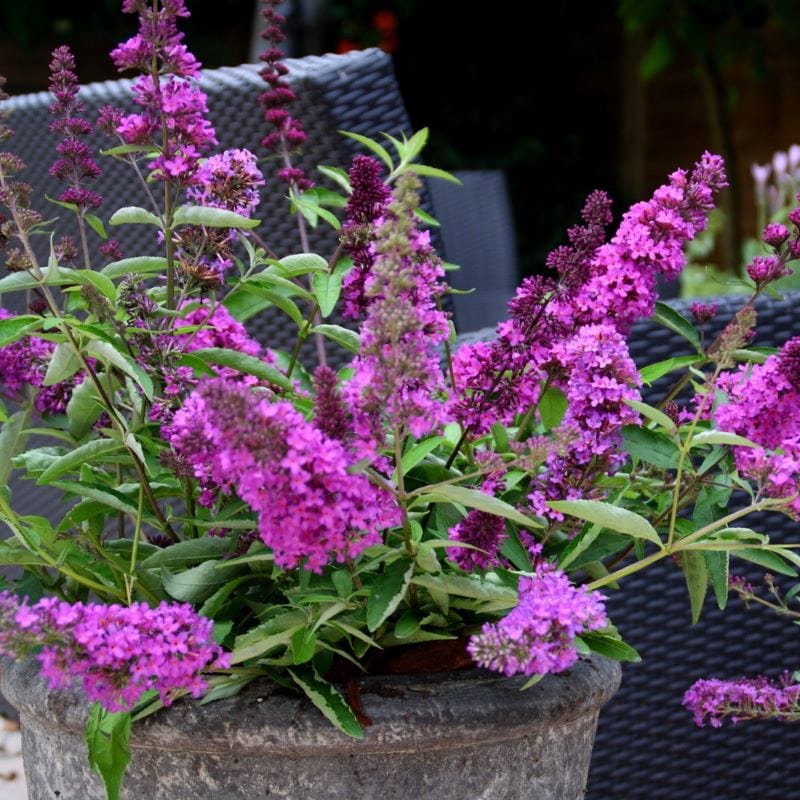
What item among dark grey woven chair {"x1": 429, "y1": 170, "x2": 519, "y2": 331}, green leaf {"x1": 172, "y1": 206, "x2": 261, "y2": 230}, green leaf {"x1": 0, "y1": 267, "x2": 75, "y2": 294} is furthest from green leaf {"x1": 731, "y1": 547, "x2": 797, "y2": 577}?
dark grey woven chair {"x1": 429, "y1": 170, "x2": 519, "y2": 331}

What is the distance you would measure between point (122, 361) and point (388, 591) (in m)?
0.26

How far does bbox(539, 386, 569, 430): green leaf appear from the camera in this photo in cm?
103

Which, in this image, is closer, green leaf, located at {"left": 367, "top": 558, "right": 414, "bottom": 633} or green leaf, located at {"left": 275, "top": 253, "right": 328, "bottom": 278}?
green leaf, located at {"left": 367, "top": 558, "right": 414, "bottom": 633}

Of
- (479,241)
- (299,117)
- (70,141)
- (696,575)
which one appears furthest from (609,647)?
(479,241)

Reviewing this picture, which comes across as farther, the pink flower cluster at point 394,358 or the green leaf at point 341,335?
the green leaf at point 341,335

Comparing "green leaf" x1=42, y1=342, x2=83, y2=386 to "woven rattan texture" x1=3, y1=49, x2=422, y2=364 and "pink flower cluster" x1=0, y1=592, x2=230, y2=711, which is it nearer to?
"pink flower cluster" x1=0, y1=592, x2=230, y2=711

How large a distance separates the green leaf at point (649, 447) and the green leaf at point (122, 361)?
14.8 inches

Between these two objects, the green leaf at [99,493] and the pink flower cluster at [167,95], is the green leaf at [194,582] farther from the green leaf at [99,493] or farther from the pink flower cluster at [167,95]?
the pink flower cluster at [167,95]

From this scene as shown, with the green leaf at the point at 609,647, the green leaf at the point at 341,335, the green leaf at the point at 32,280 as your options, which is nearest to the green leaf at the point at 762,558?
the green leaf at the point at 609,647

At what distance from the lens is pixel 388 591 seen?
35.3 inches

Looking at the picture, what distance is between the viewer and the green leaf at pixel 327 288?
1018mm

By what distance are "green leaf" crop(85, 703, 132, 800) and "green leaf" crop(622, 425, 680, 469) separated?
1.43 feet

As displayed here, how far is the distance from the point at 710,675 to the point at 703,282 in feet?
11.9

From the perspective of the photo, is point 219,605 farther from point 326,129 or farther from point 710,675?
point 710,675
